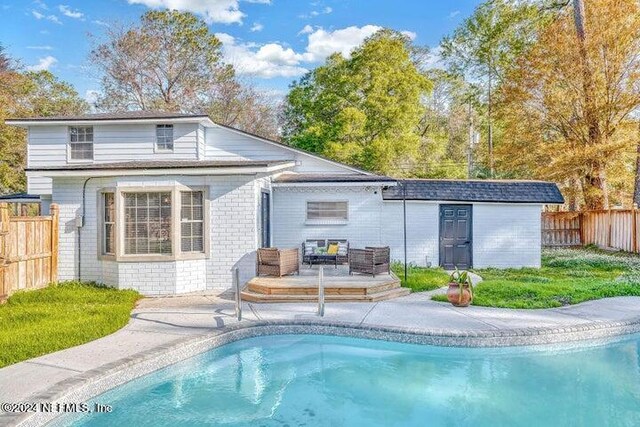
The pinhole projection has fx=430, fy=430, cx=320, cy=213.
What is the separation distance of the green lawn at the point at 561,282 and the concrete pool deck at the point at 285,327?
0.47 m

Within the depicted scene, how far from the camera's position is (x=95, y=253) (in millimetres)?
10867

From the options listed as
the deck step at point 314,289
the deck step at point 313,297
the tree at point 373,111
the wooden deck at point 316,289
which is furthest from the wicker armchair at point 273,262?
the tree at point 373,111

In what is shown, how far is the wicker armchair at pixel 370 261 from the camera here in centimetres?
1098

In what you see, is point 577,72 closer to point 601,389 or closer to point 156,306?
point 601,389

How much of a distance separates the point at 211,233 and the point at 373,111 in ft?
47.7

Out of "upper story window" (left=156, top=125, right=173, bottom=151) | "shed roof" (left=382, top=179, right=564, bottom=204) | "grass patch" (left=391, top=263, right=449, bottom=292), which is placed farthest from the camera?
"shed roof" (left=382, top=179, right=564, bottom=204)

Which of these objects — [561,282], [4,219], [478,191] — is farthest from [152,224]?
[561,282]

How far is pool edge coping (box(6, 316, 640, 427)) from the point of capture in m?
5.43

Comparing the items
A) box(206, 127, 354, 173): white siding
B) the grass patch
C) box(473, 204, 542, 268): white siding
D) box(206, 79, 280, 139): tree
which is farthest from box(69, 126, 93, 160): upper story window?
box(206, 79, 280, 139): tree

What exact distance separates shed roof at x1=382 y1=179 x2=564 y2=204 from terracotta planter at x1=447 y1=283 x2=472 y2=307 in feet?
17.8

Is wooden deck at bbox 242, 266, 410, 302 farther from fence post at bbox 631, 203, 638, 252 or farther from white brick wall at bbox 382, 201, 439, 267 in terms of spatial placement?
fence post at bbox 631, 203, 638, 252

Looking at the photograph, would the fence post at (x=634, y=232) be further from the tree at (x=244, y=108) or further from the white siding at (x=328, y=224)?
the tree at (x=244, y=108)

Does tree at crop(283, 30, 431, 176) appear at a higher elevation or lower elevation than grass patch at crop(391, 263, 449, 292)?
higher

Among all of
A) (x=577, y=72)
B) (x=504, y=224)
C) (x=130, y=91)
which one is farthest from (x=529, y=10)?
(x=130, y=91)
